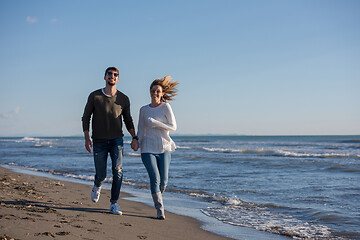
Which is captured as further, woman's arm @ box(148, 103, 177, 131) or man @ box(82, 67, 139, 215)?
man @ box(82, 67, 139, 215)

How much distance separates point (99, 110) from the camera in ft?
15.7

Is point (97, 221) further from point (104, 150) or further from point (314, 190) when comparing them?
point (314, 190)

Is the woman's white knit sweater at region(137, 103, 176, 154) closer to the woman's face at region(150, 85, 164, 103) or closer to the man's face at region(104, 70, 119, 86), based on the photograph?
the woman's face at region(150, 85, 164, 103)

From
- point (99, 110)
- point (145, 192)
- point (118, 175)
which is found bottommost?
point (145, 192)

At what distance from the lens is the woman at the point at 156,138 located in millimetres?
4742

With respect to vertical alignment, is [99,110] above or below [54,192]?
above

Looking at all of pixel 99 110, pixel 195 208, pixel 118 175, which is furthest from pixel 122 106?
pixel 195 208

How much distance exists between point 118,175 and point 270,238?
2.26 meters

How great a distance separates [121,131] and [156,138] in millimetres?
562

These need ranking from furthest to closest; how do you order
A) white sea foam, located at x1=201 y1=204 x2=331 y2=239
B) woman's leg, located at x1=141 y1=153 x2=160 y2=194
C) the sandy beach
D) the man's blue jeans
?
the man's blue jeans < woman's leg, located at x1=141 y1=153 x2=160 y2=194 < white sea foam, located at x1=201 y1=204 x2=331 y2=239 < the sandy beach

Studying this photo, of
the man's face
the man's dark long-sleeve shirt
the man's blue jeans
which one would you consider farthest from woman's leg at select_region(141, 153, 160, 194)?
the man's face

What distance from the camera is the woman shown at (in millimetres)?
4742

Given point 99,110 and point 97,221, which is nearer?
point 97,221

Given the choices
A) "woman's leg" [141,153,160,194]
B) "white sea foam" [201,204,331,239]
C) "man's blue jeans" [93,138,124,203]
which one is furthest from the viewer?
"man's blue jeans" [93,138,124,203]
